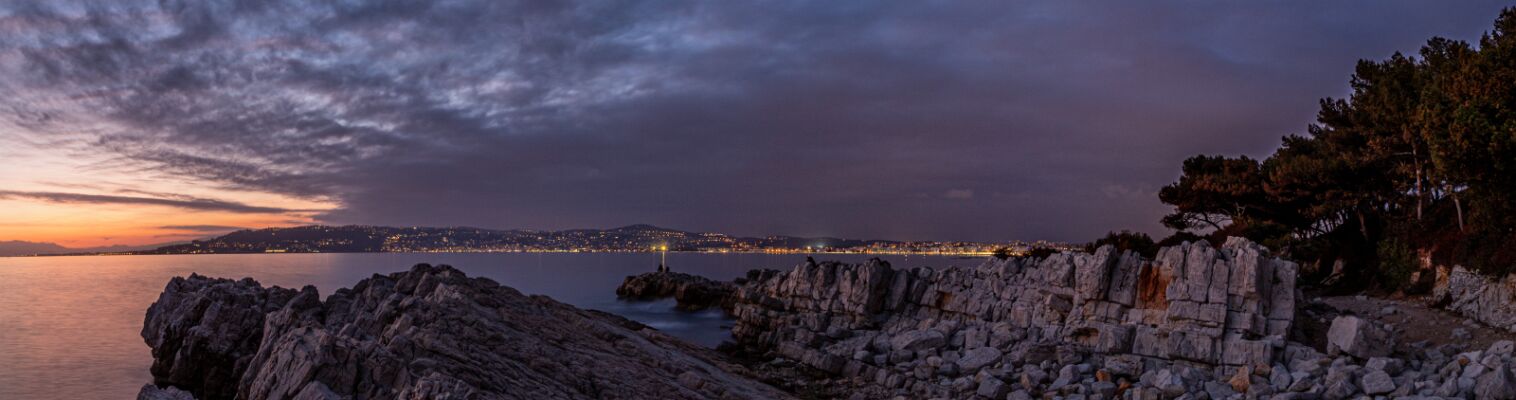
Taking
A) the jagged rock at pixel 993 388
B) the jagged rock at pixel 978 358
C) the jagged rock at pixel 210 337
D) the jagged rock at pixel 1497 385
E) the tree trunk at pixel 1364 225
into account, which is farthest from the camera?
the tree trunk at pixel 1364 225

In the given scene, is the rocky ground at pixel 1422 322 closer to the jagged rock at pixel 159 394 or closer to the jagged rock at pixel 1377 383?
the jagged rock at pixel 1377 383

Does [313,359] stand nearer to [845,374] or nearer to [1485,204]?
[845,374]

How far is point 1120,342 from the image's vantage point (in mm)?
22375

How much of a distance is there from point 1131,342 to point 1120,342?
293 millimetres

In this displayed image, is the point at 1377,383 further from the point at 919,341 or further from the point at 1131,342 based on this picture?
A: the point at 919,341

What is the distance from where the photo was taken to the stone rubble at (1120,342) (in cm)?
1805

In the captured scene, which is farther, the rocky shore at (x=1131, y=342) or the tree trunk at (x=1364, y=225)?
the tree trunk at (x=1364, y=225)

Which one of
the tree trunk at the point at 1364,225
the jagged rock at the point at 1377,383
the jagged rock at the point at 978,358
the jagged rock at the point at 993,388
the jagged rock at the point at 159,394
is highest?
the tree trunk at the point at 1364,225

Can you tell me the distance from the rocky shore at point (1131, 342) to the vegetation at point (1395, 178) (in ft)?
16.5

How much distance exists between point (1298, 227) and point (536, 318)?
3781 cm

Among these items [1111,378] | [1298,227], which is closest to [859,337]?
[1111,378]

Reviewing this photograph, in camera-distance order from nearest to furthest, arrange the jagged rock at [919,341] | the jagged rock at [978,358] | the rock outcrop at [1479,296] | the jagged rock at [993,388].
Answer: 1. the jagged rock at [993,388]
2. the rock outcrop at [1479,296]
3. the jagged rock at [978,358]
4. the jagged rock at [919,341]

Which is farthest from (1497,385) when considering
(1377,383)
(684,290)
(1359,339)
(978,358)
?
(684,290)

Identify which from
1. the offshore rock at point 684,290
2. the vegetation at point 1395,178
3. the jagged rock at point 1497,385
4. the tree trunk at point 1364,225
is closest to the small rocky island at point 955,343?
the jagged rock at point 1497,385
